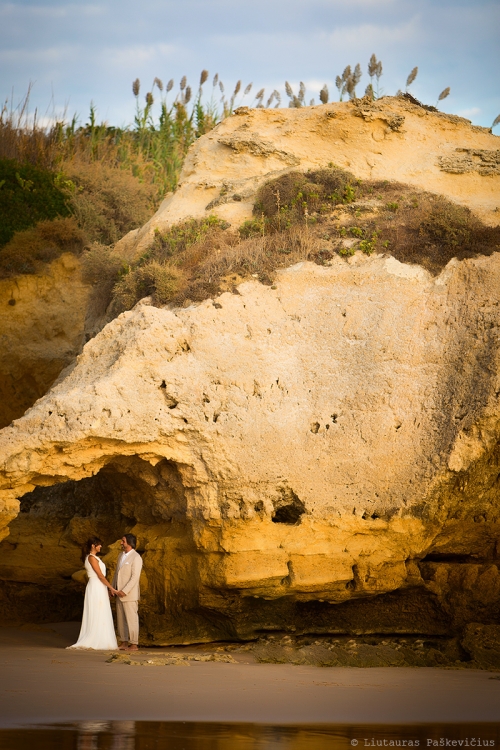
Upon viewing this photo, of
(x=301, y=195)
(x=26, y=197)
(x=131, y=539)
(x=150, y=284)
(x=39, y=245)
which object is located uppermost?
(x=26, y=197)

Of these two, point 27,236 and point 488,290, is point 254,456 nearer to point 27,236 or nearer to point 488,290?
point 488,290

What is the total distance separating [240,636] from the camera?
12391 mm

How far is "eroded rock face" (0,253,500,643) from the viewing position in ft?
38.1

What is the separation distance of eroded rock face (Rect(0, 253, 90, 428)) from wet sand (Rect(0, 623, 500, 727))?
275 inches

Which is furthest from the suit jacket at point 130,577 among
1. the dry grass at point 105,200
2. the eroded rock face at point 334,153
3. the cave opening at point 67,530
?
the dry grass at point 105,200

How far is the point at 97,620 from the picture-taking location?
12.4 m

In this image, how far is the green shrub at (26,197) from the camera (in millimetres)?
19688

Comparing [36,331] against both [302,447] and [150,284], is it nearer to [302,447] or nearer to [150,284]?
[150,284]

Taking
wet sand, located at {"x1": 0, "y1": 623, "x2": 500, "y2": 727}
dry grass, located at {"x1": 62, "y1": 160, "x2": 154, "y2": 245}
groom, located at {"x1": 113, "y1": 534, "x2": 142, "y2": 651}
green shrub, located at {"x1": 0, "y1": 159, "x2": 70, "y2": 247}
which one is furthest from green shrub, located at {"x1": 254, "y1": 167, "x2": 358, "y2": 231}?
wet sand, located at {"x1": 0, "y1": 623, "x2": 500, "y2": 727}

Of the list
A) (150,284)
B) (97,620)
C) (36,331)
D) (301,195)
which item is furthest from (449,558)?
(36,331)

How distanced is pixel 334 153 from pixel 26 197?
7402 millimetres

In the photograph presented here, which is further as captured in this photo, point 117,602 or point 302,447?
point 117,602

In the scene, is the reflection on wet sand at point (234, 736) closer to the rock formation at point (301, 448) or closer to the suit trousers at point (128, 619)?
the rock formation at point (301, 448)

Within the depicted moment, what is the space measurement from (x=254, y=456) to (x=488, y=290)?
4078 mm
